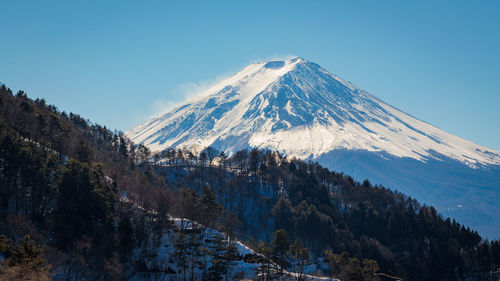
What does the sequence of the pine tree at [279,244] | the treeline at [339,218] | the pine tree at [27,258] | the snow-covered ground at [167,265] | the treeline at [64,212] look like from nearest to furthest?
1. the pine tree at [27,258]
2. the treeline at [64,212]
3. the snow-covered ground at [167,265]
4. the pine tree at [279,244]
5. the treeline at [339,218]

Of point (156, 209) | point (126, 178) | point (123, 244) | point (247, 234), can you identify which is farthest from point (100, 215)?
point (247, 234)

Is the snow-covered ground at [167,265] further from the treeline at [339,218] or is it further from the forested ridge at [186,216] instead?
the treeline at [339,218]

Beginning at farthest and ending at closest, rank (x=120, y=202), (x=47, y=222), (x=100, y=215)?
(x=120, y=202) → (x=100, y=215) → (x=47, y=222)

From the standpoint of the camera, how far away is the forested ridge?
5028 centimetres

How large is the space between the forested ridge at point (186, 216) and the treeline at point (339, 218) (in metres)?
0.29

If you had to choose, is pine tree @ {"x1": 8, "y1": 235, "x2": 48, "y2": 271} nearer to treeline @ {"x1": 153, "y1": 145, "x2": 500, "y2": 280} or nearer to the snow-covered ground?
the snow-covered ground

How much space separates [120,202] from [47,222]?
1309 centimetres

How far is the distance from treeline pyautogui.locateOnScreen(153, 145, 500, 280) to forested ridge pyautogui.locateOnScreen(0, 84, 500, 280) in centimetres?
29

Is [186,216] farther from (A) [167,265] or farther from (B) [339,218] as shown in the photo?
(B) [339,218]

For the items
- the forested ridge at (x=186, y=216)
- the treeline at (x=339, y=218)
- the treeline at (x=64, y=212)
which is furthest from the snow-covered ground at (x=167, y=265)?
the treeline at (x=339, y=218)

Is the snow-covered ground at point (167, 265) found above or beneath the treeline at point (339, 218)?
beneath

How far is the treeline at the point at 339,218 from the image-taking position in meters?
79.6

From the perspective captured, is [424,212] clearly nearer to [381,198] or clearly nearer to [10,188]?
[381,198]

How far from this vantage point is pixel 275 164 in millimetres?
112188
